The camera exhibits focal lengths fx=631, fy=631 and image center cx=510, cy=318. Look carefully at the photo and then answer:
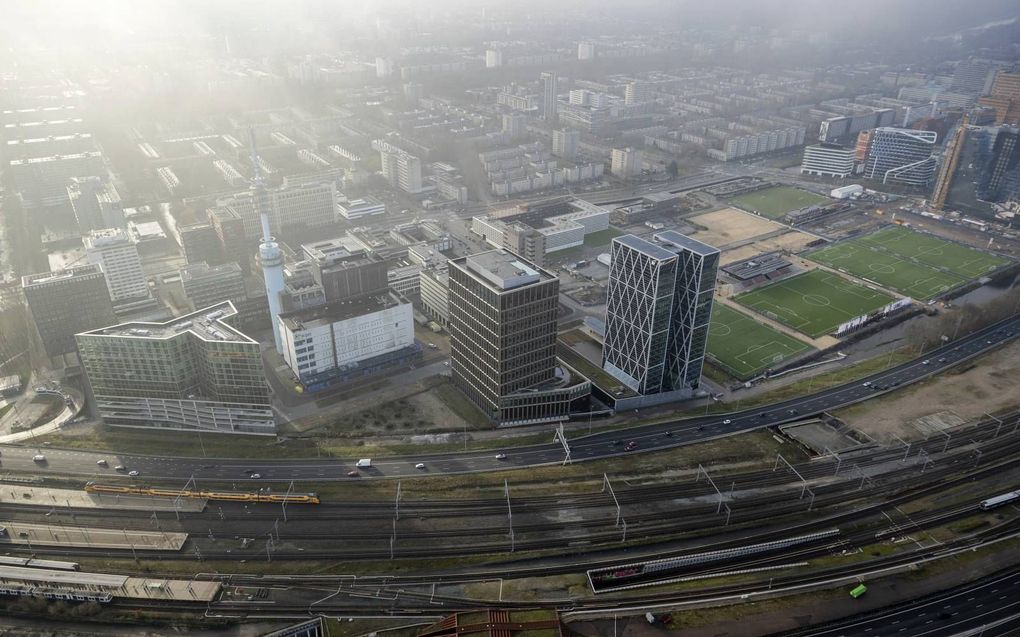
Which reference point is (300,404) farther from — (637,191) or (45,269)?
(637,191)

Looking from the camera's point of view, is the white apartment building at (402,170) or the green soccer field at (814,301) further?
the white apartment building at (402,170)

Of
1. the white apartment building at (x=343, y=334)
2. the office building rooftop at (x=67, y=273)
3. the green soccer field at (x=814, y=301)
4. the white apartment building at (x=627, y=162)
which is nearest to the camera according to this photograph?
the white apartment building at (x=343, y=334)

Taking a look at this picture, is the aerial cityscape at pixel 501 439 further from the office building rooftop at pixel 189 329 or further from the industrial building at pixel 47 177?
the industrial building at pixel 47 177

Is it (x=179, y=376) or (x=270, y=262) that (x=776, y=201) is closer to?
(x=270, y=262)

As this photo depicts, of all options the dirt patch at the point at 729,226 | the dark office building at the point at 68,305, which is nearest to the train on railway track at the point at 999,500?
the dirt patch at the point at 729,226

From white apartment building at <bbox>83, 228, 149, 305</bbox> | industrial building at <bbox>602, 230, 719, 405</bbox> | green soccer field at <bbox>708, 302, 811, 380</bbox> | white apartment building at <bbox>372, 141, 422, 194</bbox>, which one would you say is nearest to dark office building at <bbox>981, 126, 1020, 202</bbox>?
green soccer field at <bbox>708, 302, 811, 380</bbox>
